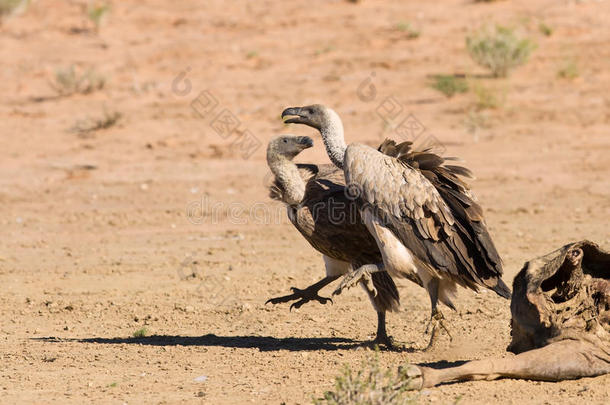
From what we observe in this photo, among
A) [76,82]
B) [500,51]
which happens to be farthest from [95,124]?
[500,51]

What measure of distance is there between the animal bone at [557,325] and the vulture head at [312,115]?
1904 millimetres

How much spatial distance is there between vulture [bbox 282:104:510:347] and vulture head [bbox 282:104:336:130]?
572 mm

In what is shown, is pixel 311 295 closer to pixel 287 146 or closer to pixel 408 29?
pixel 287 146

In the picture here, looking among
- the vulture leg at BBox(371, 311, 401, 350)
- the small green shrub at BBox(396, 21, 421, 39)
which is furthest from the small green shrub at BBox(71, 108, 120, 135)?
the vulture leg at BBox(371, 311, 401, 350)

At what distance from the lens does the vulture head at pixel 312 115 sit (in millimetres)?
6133

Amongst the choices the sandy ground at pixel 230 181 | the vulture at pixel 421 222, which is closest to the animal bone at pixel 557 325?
the sandy ground at pixel 230 181

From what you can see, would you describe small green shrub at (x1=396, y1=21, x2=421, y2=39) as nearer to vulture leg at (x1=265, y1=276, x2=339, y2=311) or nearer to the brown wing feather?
vulture leg at (x1=265, y1=276, x2=339, y2=311)

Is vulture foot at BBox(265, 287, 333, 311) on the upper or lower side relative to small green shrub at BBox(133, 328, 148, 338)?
upper

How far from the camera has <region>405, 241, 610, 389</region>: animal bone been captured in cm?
473

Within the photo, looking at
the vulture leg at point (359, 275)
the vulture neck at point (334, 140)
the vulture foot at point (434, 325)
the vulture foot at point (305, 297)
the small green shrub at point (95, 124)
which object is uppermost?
the vulture neck at point (334, 140)

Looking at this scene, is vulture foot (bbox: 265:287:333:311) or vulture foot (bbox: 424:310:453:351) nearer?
vulture foot (bbox: 424:310:453:351)

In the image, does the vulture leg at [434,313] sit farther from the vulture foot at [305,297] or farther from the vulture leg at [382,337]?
the vulture foot at [305,297]

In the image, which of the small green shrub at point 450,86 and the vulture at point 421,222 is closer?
the vulture at point 421,222

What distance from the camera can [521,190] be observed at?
1113cm
